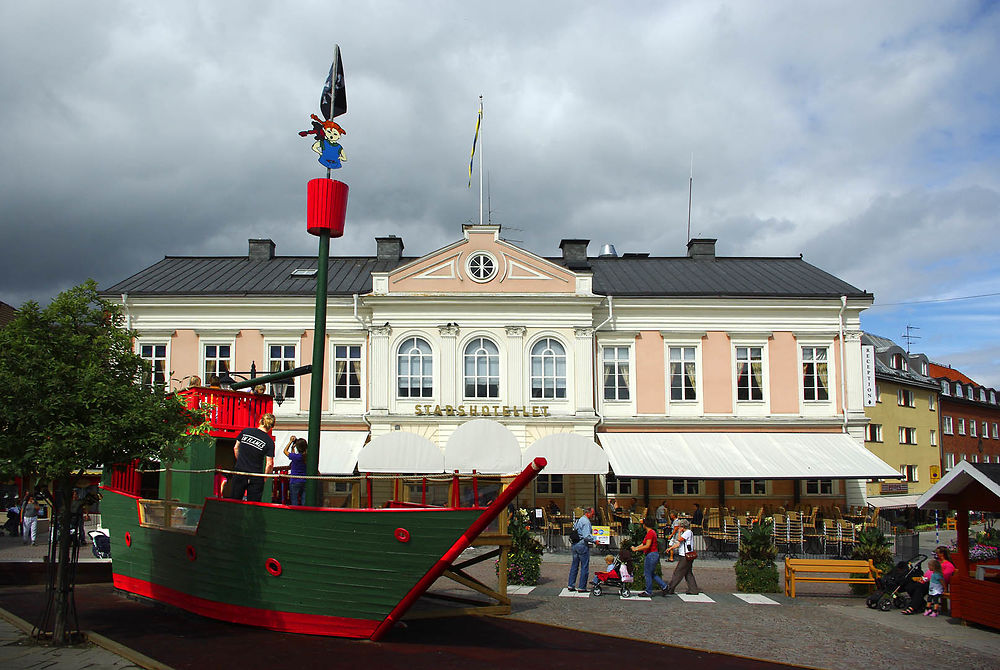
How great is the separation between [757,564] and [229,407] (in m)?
10.6

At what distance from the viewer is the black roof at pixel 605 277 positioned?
30641 mm

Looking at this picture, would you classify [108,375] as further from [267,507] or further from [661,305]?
[661,305]

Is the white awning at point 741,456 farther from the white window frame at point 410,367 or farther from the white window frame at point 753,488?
the white window frame at point 410,367

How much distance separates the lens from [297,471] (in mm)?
12383

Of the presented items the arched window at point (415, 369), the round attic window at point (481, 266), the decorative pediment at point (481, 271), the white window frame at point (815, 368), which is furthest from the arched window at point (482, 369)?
the white window frame at point (815, 368)

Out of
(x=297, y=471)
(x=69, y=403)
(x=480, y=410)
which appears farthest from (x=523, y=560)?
(x=480, y=410)

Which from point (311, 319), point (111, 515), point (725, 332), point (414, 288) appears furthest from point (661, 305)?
point (111, 515)

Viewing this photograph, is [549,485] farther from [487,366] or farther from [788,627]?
[788,627]

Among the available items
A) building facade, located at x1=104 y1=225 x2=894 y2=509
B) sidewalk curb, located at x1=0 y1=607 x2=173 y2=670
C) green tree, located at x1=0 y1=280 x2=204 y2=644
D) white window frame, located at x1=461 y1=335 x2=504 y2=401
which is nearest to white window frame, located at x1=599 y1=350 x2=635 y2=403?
building facade, located at x1=104 y1=225 x2=894 y2=509

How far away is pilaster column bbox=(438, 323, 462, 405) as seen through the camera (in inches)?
1123

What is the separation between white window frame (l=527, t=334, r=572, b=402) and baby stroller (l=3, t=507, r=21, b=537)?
17.7 m

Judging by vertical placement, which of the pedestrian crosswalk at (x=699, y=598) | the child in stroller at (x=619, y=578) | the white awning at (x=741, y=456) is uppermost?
the white awning at (x=741, y=456)

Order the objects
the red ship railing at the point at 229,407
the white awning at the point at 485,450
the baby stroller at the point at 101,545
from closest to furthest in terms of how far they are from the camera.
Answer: the red ship railing at the point at 229,407 → the baby stroller at the point at 101,545 → the white awning at the point at 485,450

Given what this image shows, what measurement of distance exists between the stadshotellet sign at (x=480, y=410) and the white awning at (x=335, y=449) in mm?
2433
